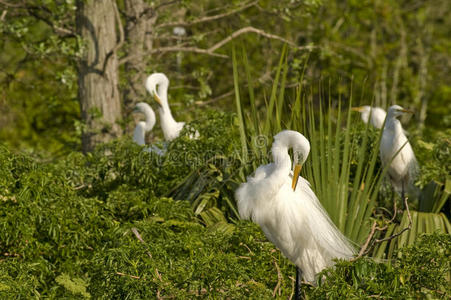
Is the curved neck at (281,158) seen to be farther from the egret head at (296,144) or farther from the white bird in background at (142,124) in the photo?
the white bird in background at (142,124)

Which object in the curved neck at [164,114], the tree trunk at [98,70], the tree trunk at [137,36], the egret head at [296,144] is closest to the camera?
the egret head at [296,144]

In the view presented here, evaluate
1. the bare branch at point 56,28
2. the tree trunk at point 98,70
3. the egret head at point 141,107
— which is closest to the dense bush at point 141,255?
the tree trunk at point 98,70

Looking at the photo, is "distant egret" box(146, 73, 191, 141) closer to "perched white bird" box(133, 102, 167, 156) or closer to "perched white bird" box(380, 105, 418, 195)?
"perched white bird" box(133, 102, 167, 156)

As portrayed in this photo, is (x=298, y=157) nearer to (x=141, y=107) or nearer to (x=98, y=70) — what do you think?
(x=98, y=70)

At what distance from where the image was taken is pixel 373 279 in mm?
2635

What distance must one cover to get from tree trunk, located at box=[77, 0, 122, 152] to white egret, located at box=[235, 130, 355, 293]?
2.34m

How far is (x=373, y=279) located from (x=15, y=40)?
3956mm

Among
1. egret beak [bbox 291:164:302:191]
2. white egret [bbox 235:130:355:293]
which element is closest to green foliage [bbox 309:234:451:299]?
white egret [bbox 235:130:355:293]

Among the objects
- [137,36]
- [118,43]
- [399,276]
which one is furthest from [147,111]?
[399,276]

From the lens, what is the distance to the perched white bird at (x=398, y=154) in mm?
5684

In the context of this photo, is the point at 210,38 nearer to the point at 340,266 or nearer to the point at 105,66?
the point at 105,66

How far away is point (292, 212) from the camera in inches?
141

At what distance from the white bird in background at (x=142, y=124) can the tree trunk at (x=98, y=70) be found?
433 millimetres

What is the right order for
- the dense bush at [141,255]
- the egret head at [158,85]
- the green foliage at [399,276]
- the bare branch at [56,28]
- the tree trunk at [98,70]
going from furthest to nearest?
the egret head at [158,85] → the tree trunk at [98,70] → the bare branch at [56,28] → the dense bush at [141,255] → the green foliage at [399,276]
